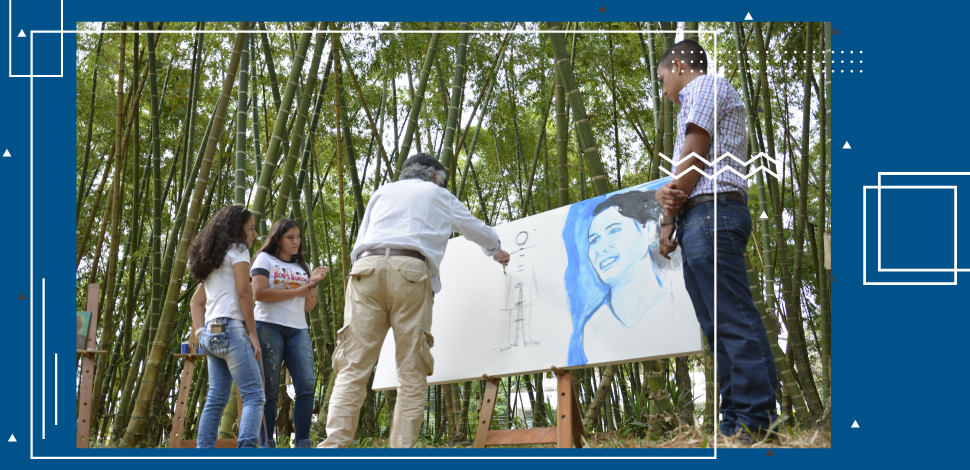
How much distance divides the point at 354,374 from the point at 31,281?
98cm

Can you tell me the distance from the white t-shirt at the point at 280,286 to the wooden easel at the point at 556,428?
78 centimetres

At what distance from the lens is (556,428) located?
2.48m

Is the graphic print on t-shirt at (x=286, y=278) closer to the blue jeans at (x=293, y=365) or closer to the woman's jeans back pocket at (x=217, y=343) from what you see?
the blue jeans at (x=293, y=365)

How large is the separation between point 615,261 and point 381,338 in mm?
927

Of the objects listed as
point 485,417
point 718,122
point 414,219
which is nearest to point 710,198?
point 718,122

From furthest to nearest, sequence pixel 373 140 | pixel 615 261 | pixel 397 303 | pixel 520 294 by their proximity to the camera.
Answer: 1. pixel 373 140
2. pixel 520 294
3. pixel 615 261
4. pixel 397 303

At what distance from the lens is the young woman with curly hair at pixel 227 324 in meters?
2.47

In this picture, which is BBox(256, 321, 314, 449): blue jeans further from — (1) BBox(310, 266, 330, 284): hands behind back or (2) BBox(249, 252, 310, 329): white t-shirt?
(1) BBox(310, 266, 330, 284): hands behind back

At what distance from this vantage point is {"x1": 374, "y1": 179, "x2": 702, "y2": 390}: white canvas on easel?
2492mm

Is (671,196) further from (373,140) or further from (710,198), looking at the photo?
(373,140)

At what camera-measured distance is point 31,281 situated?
63.7 inches

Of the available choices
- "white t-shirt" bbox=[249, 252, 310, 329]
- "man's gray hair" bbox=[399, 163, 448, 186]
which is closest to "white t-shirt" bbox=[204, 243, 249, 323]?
"white t-shirt" bbox=[249, 252, 310, 329]

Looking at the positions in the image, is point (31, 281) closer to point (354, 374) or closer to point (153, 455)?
point (153, 455)

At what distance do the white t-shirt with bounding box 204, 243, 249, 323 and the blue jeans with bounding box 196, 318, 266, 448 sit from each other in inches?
1.2
